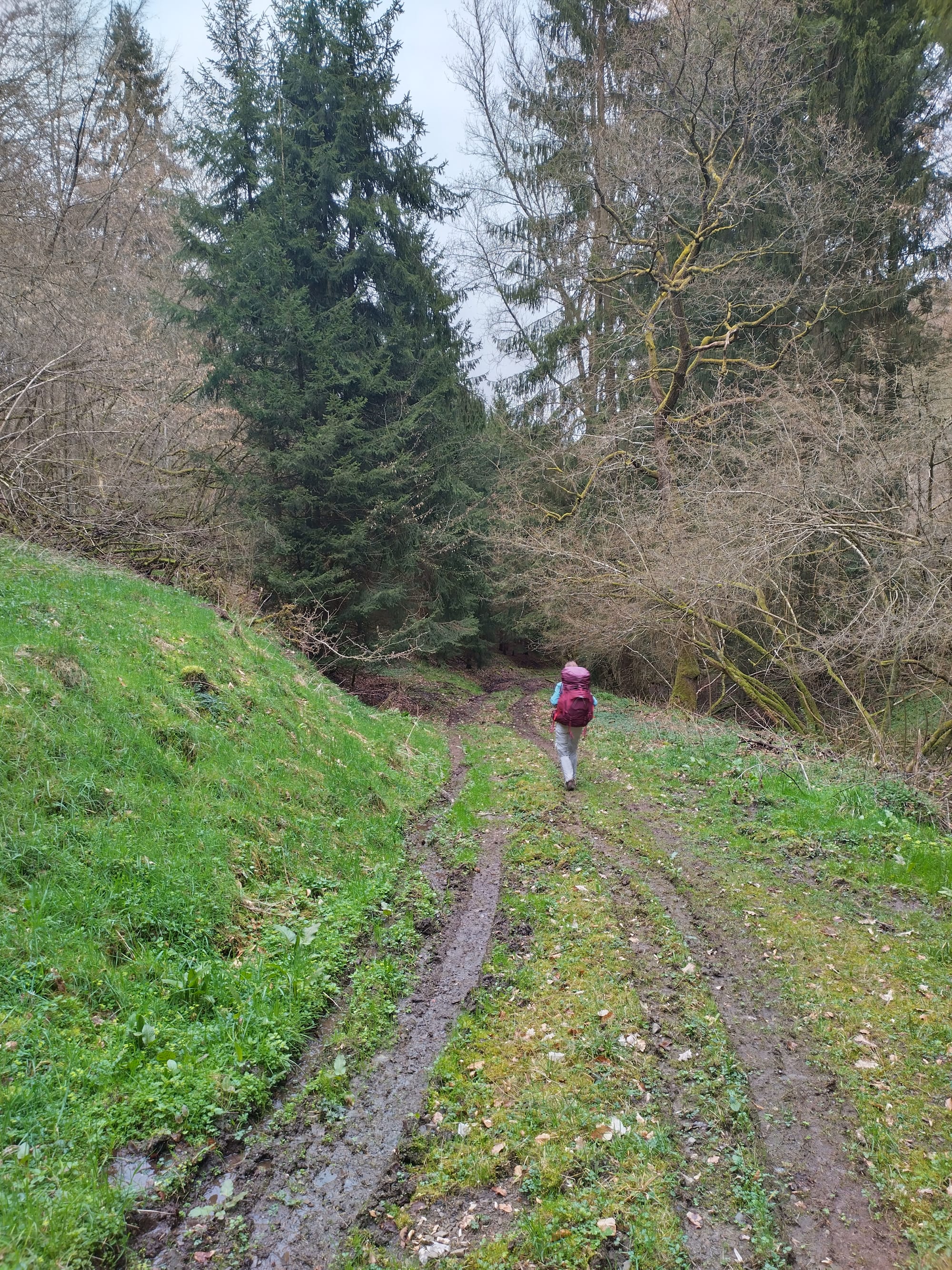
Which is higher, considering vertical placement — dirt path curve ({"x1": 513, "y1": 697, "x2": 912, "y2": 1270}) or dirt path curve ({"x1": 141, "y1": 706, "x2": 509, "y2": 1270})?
dirt path curve ({"x1": 513, "y1": 697, "x2": 912, "y2": 1270})

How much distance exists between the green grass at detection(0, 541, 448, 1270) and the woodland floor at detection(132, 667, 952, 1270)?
0.36 metres

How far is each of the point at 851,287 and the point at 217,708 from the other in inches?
620

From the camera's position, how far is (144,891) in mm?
4434

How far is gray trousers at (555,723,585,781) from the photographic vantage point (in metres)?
9.30

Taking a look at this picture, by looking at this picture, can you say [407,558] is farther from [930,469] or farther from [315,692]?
[930,469]

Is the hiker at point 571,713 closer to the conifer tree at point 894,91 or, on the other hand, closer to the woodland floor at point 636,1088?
the woodland floor at point 636,1088

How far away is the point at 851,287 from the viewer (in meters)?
14.2

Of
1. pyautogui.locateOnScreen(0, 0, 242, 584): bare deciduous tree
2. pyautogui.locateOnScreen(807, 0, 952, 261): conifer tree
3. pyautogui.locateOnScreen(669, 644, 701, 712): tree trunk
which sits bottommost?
pyautogui.locateOnScreen(669, 644, 701, 712): tree trunk

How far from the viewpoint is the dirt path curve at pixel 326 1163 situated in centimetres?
273

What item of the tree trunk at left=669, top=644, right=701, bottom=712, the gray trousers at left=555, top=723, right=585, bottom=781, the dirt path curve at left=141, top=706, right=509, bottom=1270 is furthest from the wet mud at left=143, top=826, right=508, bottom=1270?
the tree trunk at left=669, top=644, right=701, bottom=712

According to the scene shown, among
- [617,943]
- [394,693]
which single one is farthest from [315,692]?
[617,943]

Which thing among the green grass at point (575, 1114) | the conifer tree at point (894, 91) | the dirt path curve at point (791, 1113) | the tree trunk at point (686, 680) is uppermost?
the conifer tree at point (894, 91)

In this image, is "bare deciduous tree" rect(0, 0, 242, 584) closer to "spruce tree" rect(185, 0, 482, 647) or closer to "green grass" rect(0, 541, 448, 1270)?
"spruce tree" rect(185, 0, 482, 647)

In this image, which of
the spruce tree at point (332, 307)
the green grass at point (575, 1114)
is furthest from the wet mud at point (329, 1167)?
the spruce tree at point (332, 307)
